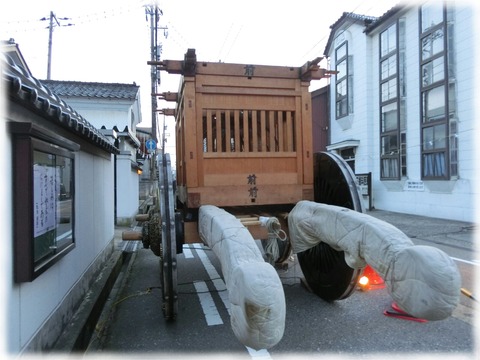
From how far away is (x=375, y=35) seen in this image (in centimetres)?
1480

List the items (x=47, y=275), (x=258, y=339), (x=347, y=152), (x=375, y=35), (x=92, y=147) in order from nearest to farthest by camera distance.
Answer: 1. (x=258, y=339)
2. (x=47, y=275)
3. (x=92, y=147)
4. (x=375, y=35)
5. (x=347, y=152)

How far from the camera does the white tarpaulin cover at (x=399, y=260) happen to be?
188 centimetres

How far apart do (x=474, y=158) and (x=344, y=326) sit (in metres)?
9.04

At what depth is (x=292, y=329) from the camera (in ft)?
12.1

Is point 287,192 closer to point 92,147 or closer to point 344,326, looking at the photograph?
point 344,326

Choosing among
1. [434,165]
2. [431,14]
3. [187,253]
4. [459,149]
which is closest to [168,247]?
[187,253]

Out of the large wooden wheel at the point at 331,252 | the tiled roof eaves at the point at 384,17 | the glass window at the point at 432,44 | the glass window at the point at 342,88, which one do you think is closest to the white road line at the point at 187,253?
the large wooden wheel at the point at 331,252

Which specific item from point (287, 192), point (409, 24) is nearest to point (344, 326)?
point (287, 192)

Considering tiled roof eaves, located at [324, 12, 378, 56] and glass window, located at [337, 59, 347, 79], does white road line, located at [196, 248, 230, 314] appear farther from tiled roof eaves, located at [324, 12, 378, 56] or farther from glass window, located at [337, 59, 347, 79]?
tiled roof eaves, located at [324, 12, 378, 56]

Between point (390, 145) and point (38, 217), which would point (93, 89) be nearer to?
point (38, 217)

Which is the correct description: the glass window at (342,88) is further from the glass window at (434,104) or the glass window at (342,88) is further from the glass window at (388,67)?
the glass window at (434,104)

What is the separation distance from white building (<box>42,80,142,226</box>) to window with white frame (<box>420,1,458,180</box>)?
34.0ft

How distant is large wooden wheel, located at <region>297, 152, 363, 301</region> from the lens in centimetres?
397

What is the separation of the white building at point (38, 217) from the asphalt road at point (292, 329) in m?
0.60
